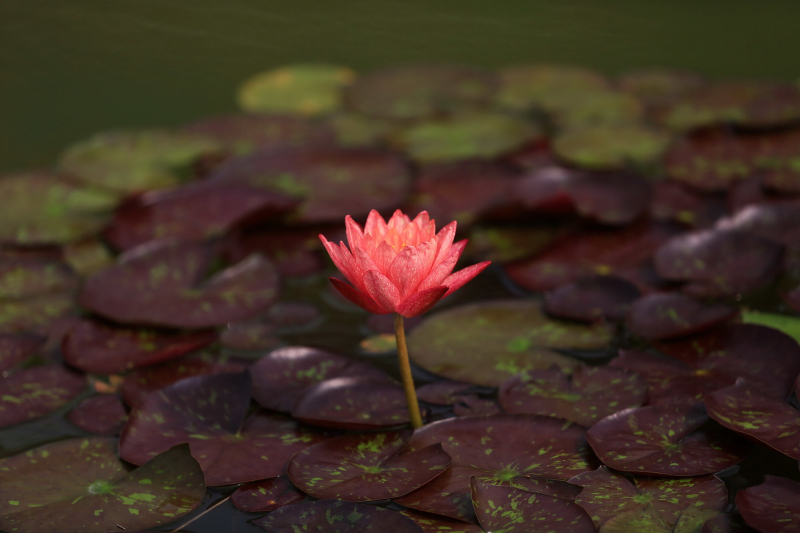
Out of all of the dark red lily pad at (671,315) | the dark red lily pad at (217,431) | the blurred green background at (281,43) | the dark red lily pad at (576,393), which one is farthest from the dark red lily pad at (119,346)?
the blurred green background at (281,43)

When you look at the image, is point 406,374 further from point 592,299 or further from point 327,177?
point 327,177

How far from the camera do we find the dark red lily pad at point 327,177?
2.15m

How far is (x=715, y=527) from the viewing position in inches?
40.6

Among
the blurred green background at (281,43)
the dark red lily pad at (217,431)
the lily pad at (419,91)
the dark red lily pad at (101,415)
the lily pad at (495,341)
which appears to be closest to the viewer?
the dark red lily pad at (217,431)

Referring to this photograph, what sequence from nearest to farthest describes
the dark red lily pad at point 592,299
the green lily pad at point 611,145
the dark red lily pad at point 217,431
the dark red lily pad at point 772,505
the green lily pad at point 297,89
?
the dark red lily pad at point 772,505 → the dark red lily pad at point 217,431 → the dark red lily pad at point 592,299 → the green lily pad at point 611,145 → the green lily pad at point 297,89

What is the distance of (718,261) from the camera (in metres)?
1.79

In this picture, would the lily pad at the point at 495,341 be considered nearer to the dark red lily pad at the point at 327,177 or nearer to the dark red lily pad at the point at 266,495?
the dark red lily pad at the point at 266,495

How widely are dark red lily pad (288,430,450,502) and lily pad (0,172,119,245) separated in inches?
50.5

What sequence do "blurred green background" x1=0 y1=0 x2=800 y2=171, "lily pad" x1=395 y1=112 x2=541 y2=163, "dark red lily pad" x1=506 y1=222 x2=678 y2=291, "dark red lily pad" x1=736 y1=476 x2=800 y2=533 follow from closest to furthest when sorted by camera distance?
"dark red lily pad" x1=736 y1=476 x2=800 y2=533 → "dark red lily pad" x1=506 y1=222 x2=678 y2=291 → "lily pad" x1=395 y1=112 x2=541 y2=163 → "blurred green background" x1=0 y1=0 x2=800 y2=171

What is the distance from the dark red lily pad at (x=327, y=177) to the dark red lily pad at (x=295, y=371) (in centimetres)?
67

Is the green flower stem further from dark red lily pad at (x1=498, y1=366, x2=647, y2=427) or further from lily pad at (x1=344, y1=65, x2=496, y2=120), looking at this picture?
lily pad at (x1=344, y1=65, x2=496, y2=120)

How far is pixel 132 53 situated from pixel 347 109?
138cm

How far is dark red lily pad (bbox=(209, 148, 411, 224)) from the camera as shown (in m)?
2.15

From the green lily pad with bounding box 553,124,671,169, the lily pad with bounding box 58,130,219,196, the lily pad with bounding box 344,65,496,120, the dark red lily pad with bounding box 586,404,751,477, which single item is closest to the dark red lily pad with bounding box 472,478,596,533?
the dark red lily pad with bounding box 586,404,751,477
